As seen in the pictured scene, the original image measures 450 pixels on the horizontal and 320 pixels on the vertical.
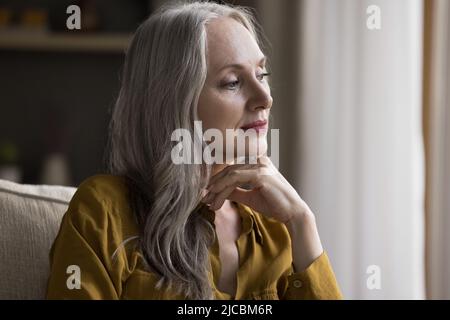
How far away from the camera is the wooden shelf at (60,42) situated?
2852mm

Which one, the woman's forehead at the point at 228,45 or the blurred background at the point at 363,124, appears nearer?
the woman's forehead at the point at 228,45

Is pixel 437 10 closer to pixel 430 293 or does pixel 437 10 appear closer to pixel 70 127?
pixel 430 293

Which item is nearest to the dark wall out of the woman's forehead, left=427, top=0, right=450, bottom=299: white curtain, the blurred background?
the blurred background

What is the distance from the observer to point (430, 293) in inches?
76.4

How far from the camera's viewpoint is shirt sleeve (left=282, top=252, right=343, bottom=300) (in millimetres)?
1241

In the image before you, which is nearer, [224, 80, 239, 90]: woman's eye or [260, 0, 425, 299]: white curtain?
[224, 80, 239, 90]: woman's eye

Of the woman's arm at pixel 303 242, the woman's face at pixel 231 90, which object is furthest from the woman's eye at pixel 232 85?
the woman's arm at pixel 303 242

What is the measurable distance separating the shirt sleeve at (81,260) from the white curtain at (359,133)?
3.65ft

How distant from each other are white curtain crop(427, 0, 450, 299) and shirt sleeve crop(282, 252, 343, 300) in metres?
0.71

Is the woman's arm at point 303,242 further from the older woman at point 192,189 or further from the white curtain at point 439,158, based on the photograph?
the white curtain at point 439,158

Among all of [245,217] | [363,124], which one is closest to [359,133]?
[363,124]

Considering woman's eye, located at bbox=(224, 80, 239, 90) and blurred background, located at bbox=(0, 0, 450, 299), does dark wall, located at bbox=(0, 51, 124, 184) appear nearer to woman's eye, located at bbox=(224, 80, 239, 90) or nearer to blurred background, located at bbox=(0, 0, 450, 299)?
blurred background, located at bbox=(0, 0, 450, 299)

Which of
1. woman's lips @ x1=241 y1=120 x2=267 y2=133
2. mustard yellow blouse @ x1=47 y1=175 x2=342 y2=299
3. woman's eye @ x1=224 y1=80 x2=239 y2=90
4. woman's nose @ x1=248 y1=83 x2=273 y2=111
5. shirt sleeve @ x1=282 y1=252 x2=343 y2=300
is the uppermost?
woman's eye @ x1=224 y1=80 x2=239 y2=90

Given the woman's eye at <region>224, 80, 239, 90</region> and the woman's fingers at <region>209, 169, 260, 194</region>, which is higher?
the woman's eye at <region>224, 80, 239, 90</region>
